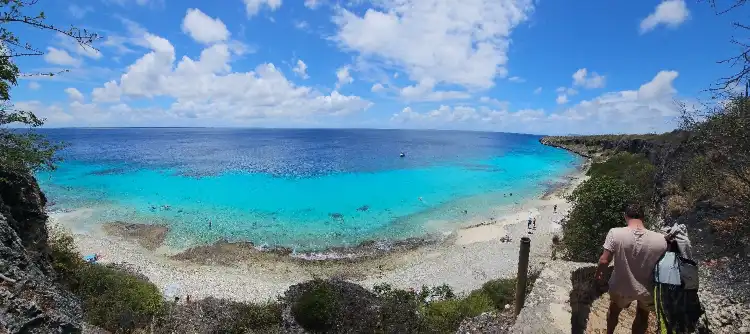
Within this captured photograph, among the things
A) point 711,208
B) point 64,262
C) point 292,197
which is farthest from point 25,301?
point 292,197

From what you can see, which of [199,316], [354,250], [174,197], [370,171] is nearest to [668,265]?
[199,316]

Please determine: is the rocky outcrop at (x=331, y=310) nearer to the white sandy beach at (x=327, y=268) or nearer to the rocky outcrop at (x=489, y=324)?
the rocky outcrop at (x=489, y=324)

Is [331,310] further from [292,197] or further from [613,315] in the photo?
[292,197]

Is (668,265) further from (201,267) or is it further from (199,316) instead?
(201,267)

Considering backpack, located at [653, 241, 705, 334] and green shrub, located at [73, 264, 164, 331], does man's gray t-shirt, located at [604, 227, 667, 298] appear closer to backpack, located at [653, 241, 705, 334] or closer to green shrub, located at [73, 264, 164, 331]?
backpack, located at [653, 241, 705, 334]

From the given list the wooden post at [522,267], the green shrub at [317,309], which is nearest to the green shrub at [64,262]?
the green shrub at [317,309]

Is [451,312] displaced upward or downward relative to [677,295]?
downward
